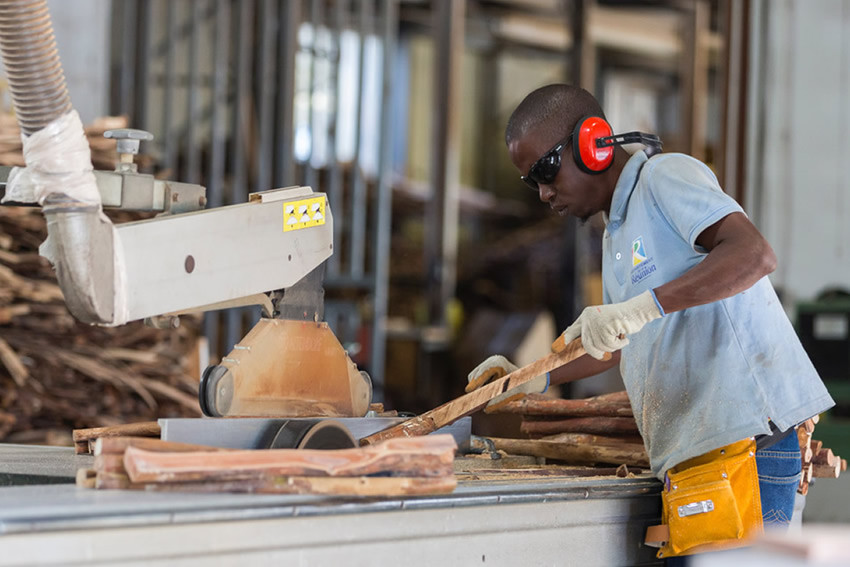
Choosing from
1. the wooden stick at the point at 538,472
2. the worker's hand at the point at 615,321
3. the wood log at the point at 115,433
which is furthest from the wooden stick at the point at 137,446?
the worker's hand at the point at 615,321

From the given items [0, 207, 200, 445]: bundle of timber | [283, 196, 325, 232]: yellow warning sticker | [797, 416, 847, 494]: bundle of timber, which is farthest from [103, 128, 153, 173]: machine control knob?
[0, 207, 200, 445]: bundle of timber

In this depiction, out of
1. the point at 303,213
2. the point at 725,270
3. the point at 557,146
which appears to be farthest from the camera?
the point at 557,146

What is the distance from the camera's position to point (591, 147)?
2736 millimetres

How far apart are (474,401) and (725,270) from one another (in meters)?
0.81

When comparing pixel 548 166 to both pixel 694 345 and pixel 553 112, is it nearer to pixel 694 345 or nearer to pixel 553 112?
pixel 553 112

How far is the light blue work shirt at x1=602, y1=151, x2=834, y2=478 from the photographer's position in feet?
8.21

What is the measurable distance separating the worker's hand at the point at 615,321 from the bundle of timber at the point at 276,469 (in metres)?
0.49

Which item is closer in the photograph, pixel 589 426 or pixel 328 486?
pixel 328 486

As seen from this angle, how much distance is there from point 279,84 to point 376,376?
2220 millimetres

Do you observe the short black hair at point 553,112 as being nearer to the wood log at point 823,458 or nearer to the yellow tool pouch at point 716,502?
the yellow tool pouch at point 716,502

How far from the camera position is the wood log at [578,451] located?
3014 millimetres

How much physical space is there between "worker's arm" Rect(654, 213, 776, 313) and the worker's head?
17.8 inches

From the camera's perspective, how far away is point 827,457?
9.87ft

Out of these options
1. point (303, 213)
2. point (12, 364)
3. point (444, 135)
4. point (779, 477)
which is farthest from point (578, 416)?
point (444, 135)
